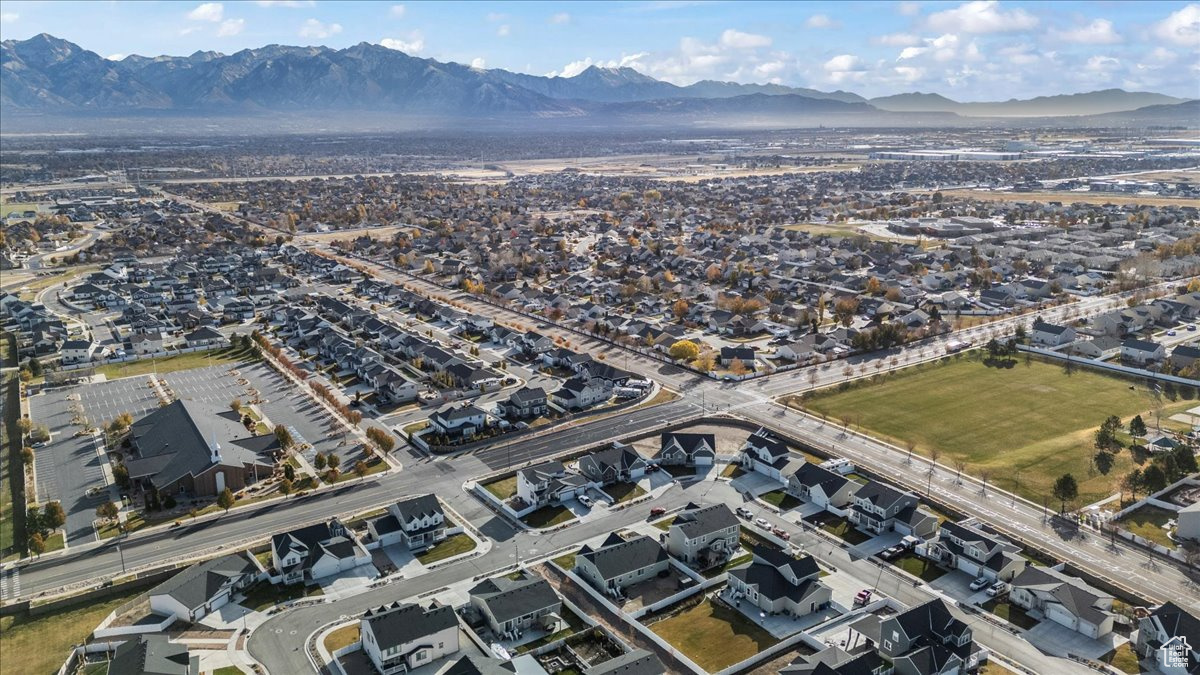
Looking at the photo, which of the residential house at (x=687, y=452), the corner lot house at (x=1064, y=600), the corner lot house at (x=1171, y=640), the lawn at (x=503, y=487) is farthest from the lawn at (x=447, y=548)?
the corner lot house at (x=1171, y=640)

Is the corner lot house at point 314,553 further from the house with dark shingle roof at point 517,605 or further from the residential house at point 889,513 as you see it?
the residential house at point 889,513

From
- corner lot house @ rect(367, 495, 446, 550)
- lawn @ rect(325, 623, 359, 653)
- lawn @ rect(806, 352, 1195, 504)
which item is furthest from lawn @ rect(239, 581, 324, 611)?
lawn @ rect(806, 352, 1195, 504)

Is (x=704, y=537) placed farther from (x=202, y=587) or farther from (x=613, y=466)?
(x=202, y=587)

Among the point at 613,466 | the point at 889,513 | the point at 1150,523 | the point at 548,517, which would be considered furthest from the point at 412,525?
the point at 1150,523

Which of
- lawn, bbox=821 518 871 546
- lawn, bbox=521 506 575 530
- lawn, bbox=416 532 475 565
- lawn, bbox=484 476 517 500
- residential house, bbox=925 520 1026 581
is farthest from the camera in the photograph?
lawn, bbox=484 476 517 500

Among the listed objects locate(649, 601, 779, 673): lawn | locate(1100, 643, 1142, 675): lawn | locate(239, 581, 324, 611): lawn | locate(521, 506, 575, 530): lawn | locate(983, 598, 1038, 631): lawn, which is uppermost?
locate(1100, 643, 1142, 675): lawn

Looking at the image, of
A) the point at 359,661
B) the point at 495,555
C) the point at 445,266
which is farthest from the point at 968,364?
the point at 445,266

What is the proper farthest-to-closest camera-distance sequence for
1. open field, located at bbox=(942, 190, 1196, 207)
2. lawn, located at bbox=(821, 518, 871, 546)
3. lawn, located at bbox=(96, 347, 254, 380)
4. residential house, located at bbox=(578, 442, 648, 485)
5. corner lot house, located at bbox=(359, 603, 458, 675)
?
open field, located at bbox=(942, 190, 1196, 207)
lawn, located at bbox=(96, 347, 254, 380)
residential house, located at bbox=(578, 442, 648, 485)
lawn, located at bbox=(821, 518, 871, 546)
corner lot house, located at bbox=(359, 603, 458, 675)

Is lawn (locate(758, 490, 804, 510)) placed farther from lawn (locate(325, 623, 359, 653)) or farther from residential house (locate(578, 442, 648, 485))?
lawn (locate(325, 623, 359, 653))
